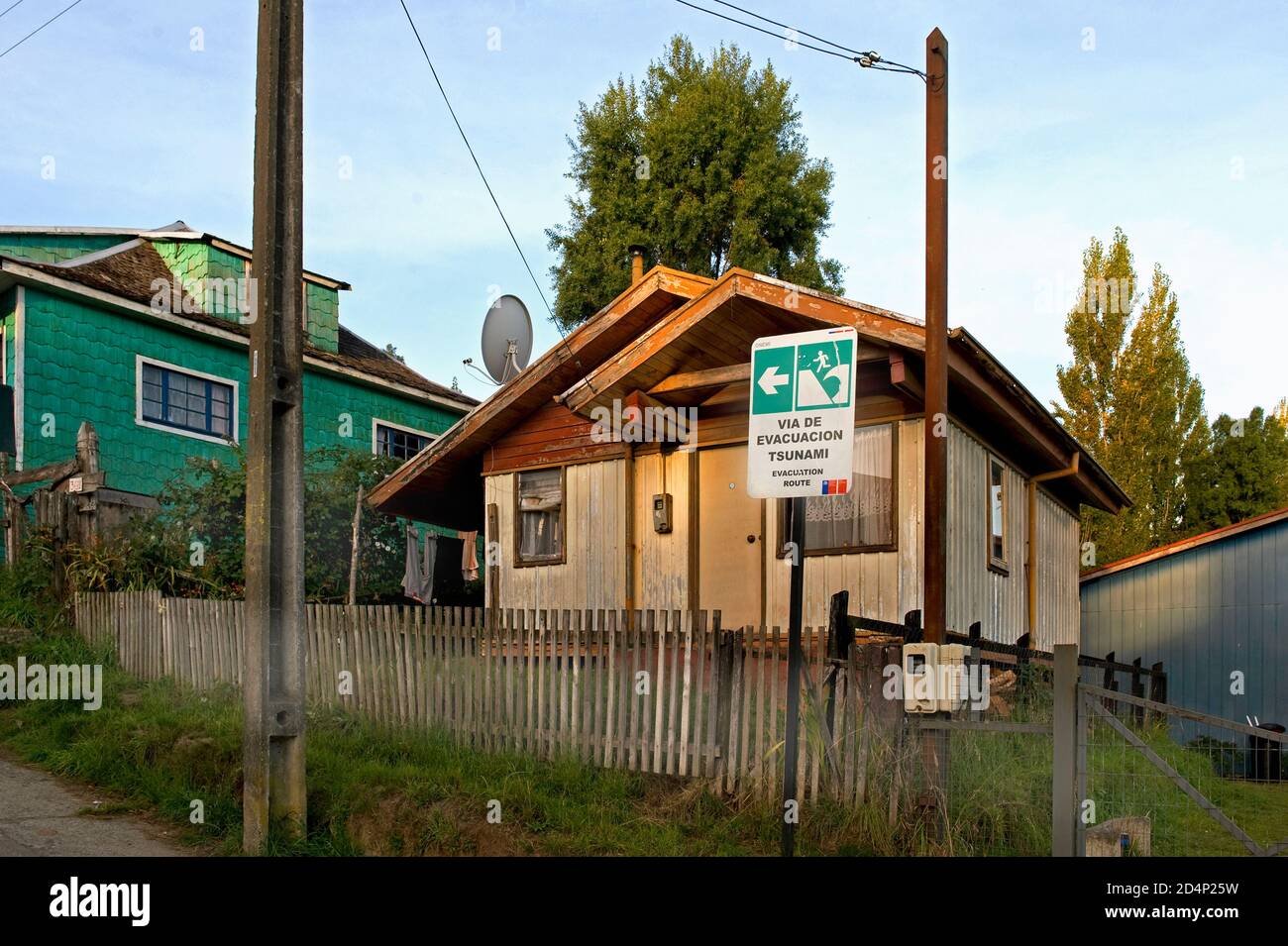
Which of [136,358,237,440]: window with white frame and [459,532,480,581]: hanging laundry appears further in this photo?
[459,532,480,581]: hanging laundry

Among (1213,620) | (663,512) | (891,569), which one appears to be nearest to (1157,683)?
(1213,620)

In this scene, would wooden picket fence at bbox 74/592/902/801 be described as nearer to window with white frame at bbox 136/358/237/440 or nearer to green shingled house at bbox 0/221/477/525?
green shingled house at bbox 0/221/477/525

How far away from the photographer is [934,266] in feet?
33.7

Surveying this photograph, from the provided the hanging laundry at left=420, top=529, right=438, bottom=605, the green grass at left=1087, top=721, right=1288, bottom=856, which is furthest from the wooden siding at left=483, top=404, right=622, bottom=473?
the green grass at left=1087, top=721, right=1288, bottom=856

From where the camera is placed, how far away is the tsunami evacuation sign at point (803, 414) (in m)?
6.30

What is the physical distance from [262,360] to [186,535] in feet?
26.5

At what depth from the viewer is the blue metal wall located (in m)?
17.6

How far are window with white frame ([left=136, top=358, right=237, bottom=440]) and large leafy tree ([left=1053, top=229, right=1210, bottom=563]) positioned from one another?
62.1 feet

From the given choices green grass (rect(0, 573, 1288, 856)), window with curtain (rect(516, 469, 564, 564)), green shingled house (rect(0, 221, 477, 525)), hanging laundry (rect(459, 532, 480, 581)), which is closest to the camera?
green grass (rect(0, 573, 1288, 856))

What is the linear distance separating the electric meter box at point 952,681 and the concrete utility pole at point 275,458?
13.4 feet

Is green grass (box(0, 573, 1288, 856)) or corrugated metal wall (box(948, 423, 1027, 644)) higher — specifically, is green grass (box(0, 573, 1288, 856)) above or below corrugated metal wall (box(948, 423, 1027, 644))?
below

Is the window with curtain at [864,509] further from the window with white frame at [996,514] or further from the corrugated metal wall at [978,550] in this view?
the window with white frame at [996,514]

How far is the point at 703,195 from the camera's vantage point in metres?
30.6
